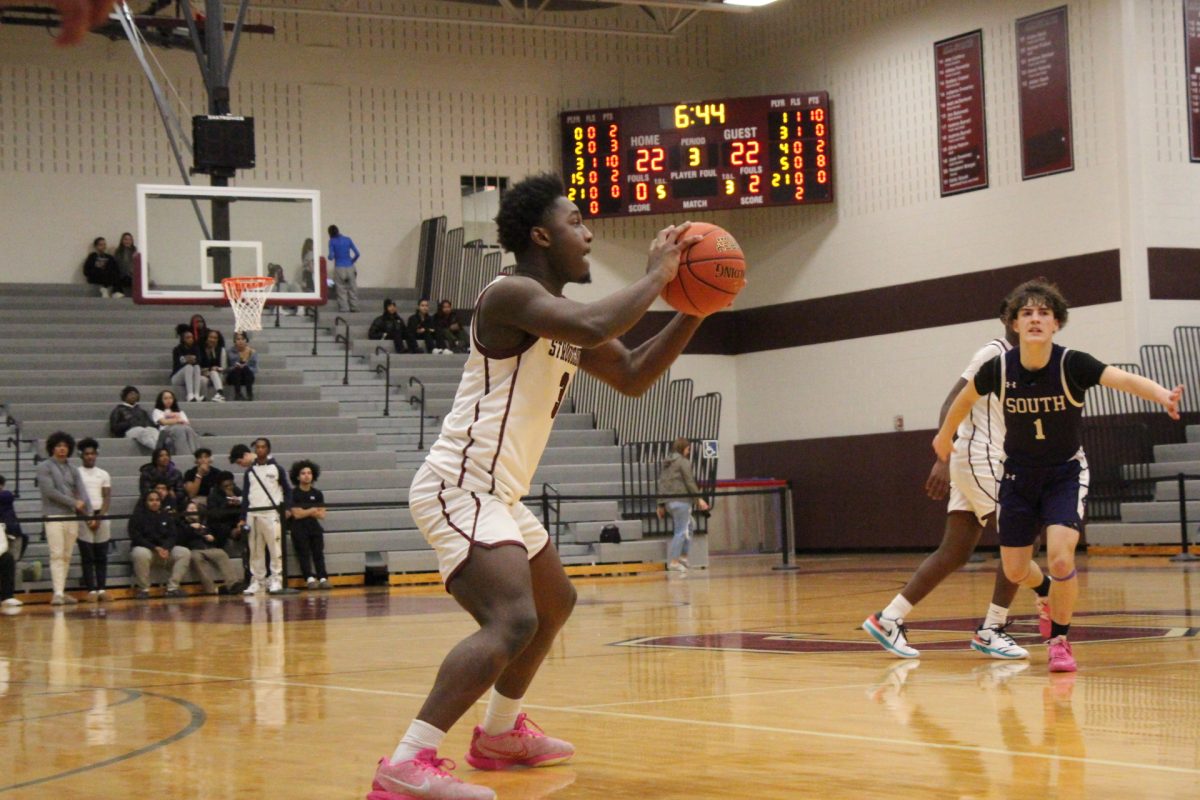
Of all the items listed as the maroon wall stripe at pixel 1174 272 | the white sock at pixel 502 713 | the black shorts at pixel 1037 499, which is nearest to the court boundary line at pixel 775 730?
the black shorts at pixel 1037 499

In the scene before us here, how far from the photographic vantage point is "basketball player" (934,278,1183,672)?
7.06m

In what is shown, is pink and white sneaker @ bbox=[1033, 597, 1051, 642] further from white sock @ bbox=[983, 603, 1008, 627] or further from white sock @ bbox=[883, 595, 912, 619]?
white sock @ bbox=[883, 595, 912, 619]

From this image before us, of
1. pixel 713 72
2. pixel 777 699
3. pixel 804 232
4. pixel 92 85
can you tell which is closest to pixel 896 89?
pixel 804 232

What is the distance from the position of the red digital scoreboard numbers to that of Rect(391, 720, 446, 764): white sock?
68.7 feet

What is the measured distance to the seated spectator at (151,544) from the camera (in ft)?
56.5

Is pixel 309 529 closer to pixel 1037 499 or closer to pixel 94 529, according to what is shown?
pixel 94 529

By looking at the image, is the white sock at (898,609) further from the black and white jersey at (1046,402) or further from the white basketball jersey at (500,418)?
the white basketball jersey at (500,418)

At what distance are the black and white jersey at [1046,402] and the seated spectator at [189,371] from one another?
612 inches

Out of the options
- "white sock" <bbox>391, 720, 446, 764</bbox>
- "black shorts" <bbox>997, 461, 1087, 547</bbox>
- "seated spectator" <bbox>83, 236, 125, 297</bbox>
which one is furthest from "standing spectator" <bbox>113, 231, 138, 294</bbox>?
"white sock" <bbox>391, 720, 446, 764</bbox>

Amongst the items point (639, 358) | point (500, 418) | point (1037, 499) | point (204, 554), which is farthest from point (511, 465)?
point (204, 554)

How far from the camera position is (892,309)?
24.3m

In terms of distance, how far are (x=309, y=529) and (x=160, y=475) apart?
1.81 meters

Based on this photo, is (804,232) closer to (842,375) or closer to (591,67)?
(842,375)

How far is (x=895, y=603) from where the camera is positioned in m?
7.91
